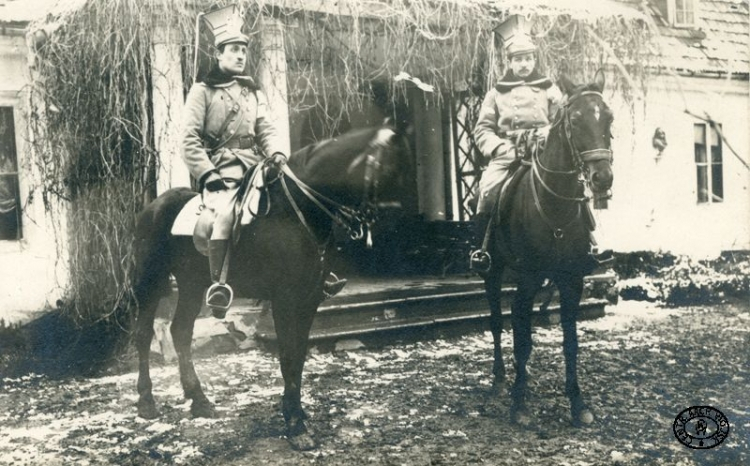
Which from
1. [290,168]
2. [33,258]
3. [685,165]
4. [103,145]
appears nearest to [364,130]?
[290,168]

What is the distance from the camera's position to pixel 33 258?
13.3 feet

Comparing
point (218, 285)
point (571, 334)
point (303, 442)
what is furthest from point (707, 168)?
point (218, 285)

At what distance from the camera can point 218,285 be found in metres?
3.43

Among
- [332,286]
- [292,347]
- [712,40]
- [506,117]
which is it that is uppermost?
[712,40]

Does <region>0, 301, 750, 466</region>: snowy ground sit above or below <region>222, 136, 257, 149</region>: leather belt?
below

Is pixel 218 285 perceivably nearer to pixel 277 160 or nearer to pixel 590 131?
pixel 277 160

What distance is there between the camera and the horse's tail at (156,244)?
385 cm

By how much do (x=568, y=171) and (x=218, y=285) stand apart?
6.54ft

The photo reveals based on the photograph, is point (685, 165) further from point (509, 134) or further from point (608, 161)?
point (608, 161)

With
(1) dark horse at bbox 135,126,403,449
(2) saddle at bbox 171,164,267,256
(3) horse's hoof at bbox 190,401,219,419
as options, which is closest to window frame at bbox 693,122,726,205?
(1) dark horse at bbox 135,126,403,449

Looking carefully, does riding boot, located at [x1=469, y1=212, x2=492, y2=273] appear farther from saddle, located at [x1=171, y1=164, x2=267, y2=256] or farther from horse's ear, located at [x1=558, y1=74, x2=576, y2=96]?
saddle, located at [x1=171, y1=164, x2=267, y2=256]

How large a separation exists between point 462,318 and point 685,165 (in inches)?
80.0

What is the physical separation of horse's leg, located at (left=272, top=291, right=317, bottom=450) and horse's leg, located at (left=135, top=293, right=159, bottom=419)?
31.9 inches

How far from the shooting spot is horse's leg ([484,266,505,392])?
406 centimetres
